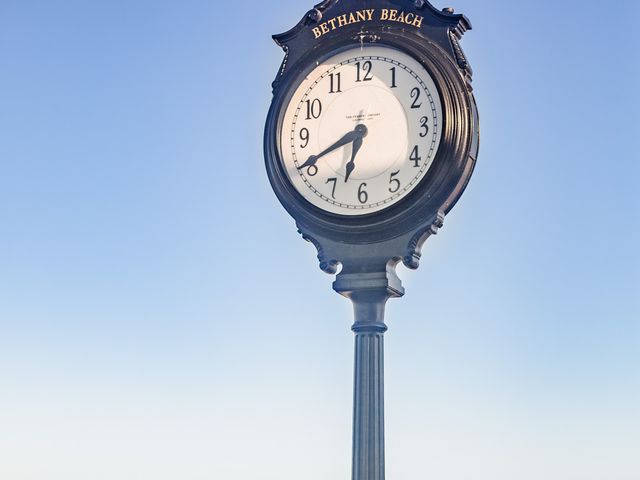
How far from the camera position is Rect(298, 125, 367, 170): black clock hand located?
324 inches

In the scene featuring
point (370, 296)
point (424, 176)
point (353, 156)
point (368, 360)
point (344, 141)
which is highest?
point (344, 141)

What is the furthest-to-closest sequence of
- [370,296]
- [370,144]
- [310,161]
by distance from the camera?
[310,161] < [370,144] < [370,296]

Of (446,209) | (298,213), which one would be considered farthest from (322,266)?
(446,209)

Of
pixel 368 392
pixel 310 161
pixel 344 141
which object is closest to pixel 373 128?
pixel 344 141

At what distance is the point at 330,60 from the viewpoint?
27.7 feet

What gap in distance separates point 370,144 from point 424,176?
0.49m

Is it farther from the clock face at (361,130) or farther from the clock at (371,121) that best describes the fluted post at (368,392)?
the clock face at (361,130)

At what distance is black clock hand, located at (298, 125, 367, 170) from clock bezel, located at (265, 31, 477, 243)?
194 millimetres

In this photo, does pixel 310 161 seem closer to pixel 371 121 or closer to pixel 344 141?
pixel 344 141

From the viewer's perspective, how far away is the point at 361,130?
8219mm

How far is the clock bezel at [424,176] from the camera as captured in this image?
7859 mm

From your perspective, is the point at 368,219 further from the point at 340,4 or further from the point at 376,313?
the point at 340,4

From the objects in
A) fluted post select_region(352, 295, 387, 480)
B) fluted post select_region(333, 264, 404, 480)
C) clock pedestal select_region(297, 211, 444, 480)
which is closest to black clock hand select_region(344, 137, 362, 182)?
clock pedestal select_region(297, 211, 444, 480)

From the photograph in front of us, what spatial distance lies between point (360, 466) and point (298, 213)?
67.4 inches
